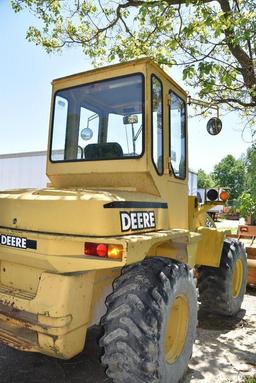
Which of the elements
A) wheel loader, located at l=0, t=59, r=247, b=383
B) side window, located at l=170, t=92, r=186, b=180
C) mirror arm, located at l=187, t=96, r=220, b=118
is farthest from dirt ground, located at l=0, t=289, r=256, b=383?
mirror arm, located at l=187, t=96, r=220, b=118

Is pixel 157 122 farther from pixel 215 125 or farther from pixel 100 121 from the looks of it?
pixel 215 125

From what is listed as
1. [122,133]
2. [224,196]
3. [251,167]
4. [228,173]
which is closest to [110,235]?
[122,133]

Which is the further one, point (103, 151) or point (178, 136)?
point (178, 136)

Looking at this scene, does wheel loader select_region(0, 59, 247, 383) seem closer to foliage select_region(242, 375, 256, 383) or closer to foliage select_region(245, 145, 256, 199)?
foliage select_region(242, 375, 256, 383)

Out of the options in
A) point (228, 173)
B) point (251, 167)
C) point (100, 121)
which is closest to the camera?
point (100, 121)

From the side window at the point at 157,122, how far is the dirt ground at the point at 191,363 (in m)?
2.07

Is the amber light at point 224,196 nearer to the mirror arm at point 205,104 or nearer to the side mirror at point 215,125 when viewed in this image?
the side mirror at point 215,125

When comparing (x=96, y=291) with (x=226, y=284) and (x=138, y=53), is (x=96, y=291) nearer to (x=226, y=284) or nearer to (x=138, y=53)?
(x=226, y=284)

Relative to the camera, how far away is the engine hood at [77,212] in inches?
114

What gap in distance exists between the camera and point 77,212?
9.60ft

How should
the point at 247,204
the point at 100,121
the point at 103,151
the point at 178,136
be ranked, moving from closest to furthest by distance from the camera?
the point at 103,151, the point at 100,121, the point at 178,136, the point at 247,204

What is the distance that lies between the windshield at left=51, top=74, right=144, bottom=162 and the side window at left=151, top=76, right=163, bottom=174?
144 mm

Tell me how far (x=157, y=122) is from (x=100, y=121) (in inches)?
25.4

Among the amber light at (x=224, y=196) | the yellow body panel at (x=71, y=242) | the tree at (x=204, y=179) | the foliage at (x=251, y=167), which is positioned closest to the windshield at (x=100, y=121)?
the yellow body panel at (x=71, y=242)
